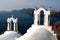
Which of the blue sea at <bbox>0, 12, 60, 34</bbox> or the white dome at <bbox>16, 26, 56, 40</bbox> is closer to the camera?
the white dome at <bbox>16, 26, 56, 40</bbox>

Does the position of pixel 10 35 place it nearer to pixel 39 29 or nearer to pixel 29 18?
pixel 39 29

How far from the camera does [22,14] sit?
196ft

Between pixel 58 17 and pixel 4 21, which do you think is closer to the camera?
pixel 4 21

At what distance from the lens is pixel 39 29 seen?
1456 centimetres

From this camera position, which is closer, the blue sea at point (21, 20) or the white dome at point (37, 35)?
the white dome at point (37, 35)

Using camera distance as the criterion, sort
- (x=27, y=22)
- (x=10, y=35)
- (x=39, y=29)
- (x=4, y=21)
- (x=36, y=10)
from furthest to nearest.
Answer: (x=27, y=22)
(x=4, y=21)
(x=10, y=35)
(x=36, y=10)
(x=39, y=29)

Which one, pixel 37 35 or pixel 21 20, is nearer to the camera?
pixel 37 35

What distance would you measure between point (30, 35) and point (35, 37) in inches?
13.0

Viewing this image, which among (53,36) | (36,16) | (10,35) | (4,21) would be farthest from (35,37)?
(4,21)

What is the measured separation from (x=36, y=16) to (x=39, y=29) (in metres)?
3.48

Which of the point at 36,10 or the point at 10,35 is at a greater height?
the point at 36,10

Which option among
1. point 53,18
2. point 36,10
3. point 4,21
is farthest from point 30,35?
point 53,18

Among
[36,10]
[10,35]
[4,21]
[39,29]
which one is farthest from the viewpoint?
[4,21]

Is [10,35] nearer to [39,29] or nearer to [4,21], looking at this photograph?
[39,29]
